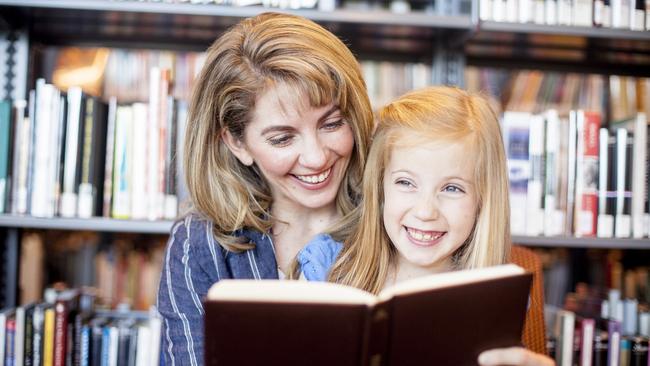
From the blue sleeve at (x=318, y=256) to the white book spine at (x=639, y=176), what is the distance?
78 centimetres

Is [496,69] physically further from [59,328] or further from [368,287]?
[59,328]

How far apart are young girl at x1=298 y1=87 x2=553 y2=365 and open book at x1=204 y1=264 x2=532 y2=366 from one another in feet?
0.81

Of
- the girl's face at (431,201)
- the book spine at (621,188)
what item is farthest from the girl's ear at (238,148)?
the book spine at (621,188)

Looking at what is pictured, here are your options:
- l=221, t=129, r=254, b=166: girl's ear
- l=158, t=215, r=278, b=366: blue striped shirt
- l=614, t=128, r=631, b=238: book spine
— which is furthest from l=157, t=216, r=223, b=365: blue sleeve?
l=614, t=128, r=631, b=238: book spine

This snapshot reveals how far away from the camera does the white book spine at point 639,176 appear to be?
1573 mm

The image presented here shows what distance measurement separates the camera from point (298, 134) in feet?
3.92

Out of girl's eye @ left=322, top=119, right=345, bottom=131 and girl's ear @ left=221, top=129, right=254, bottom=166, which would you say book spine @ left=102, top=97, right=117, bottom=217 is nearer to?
girl's ear @ left=221, top=129, right=254, bottom=166

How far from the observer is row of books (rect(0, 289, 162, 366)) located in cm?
150

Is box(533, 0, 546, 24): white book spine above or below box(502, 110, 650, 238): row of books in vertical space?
above

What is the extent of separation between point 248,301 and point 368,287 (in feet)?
1.55

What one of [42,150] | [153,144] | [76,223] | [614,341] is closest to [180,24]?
[153,144]

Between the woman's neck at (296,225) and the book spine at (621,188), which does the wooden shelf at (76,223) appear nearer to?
the woman's neck at (296,225)

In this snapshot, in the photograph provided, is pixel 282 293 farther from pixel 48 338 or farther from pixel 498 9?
pixel 498 9

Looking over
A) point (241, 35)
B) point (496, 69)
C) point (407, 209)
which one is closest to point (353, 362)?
point (407, 209)
